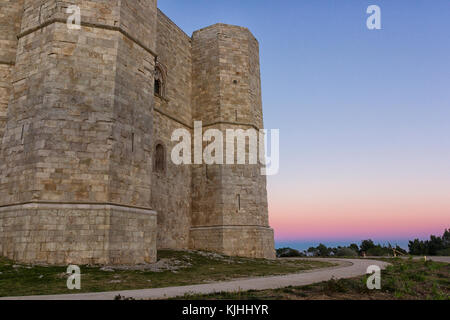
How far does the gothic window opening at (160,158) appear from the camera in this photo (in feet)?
54.4

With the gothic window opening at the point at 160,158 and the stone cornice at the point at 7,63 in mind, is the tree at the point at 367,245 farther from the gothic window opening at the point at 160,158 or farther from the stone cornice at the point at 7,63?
the stone cornice at the point at 7,63

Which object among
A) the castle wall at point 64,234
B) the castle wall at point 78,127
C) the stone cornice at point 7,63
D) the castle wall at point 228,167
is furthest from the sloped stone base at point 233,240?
the stone cornice at point 7,63

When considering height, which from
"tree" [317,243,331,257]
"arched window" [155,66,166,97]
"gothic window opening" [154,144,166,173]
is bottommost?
"tree" [317,243,331,257]

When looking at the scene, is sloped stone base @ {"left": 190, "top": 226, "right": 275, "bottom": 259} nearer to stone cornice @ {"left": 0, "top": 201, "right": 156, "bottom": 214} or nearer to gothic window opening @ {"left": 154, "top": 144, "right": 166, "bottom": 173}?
gothic window opening @ {"left": 154, "top": 144, "right": 166, "bottom": 173}

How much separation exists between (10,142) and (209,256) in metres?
8.64

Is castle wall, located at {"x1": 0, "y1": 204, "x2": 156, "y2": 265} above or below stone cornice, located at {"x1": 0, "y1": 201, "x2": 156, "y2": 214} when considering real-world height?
below

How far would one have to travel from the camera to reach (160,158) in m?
16.8

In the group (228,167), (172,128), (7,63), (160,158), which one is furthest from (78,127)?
(228,167)

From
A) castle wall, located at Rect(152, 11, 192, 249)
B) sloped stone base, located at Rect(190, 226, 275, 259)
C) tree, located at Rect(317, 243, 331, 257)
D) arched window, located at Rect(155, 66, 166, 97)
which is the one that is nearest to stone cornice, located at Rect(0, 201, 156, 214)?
castle wall, located at Rect(152, 11, 192, 249)

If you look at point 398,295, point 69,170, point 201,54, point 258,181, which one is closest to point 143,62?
point 69,170

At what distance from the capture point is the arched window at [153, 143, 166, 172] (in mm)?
16562

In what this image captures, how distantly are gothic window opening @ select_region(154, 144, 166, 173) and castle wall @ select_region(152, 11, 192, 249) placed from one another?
0.65ft
